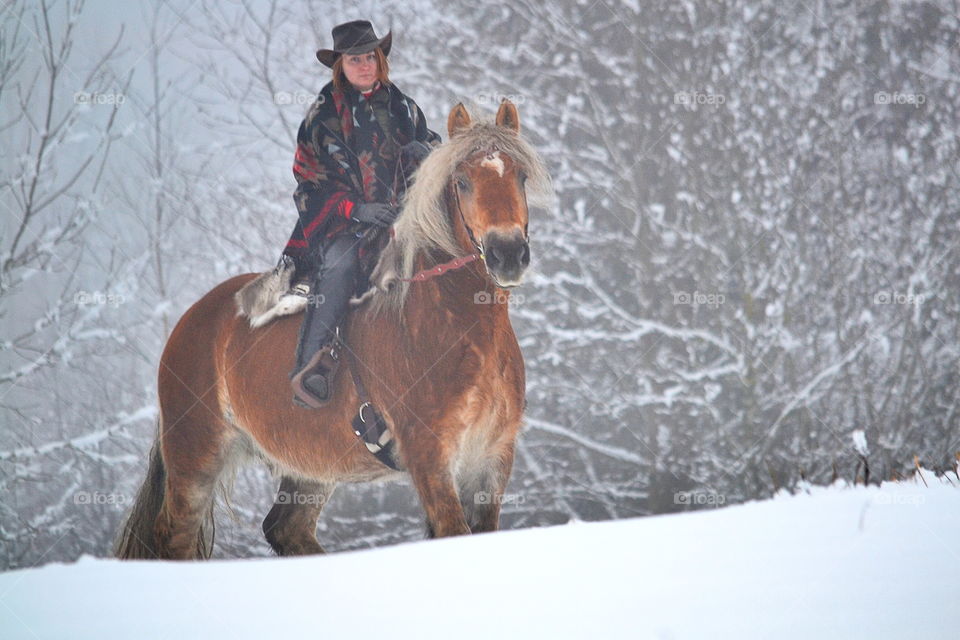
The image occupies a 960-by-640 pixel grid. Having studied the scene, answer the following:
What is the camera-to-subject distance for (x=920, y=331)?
7992 mm

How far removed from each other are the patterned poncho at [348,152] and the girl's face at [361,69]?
0.04m

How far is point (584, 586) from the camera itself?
7.92 feet

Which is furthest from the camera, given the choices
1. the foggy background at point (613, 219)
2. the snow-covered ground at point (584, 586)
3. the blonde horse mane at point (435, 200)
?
the foggy background at point (613, 219)

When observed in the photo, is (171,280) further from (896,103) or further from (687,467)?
(896,103)

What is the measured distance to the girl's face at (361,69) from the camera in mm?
4008

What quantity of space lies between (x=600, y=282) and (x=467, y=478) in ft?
15.5

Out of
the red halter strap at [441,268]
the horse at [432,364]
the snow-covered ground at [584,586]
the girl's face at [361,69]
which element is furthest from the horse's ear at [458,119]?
the snow-covered ground at [584,586]

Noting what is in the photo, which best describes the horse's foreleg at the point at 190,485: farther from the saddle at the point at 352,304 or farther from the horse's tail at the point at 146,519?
the saddle at the point at 352,304

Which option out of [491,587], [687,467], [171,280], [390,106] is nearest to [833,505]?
[491,587]

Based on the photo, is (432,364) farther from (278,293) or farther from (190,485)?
(190,485)

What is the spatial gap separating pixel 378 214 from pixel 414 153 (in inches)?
13.2

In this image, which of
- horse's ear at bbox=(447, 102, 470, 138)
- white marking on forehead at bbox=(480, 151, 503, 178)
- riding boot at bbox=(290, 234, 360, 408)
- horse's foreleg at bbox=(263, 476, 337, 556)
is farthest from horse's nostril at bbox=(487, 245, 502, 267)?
horse's foreleg at bbox=(263, 476, 337, 556)

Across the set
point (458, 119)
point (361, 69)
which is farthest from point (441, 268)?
point (361, 69)

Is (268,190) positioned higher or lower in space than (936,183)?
higher
